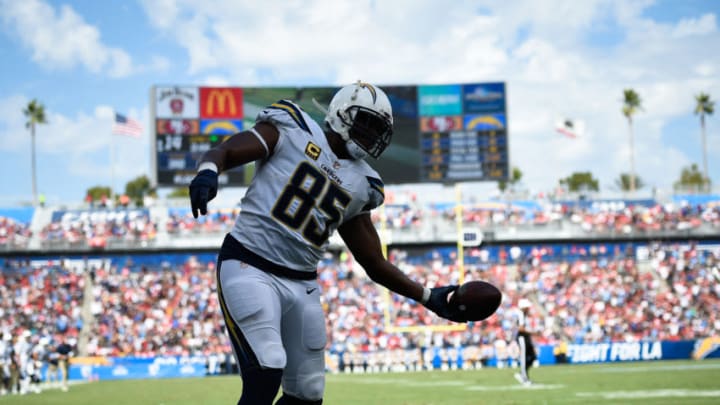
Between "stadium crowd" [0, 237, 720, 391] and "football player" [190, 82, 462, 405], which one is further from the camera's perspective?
"stadium crowd" [0, 237, 720, 391]

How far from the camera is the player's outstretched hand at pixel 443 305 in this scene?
5559mm

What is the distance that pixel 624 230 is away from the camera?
127 ft

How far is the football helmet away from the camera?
530cm

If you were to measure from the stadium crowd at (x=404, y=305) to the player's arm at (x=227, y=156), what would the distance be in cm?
2580

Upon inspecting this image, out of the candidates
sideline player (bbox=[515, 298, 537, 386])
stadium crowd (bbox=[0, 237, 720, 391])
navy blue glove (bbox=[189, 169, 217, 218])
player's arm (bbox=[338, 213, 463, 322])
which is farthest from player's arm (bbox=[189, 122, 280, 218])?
stadium crowd (bbox=[0, 237, 720, 391])

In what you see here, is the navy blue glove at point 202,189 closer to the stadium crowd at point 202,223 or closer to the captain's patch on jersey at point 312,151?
the captain's patch on jersey at point 312,151

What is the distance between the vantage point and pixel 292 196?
16.6 feet

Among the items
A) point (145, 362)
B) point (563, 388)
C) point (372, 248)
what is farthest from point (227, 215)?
point (372, 248)

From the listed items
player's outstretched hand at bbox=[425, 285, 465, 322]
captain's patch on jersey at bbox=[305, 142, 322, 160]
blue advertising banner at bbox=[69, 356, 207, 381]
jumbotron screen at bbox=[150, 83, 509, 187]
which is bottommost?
blue advertising banner at bbox=[69, 356, 207, 381]

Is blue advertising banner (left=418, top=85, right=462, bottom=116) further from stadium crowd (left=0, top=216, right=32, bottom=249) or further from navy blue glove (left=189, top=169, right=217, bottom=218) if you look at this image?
navy blue glove (left=189, top=169, right=217, bottom=218)

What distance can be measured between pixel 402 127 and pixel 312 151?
27.6 meters

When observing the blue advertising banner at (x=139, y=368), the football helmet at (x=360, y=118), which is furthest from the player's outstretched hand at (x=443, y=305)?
the blue advertising banner at (x=139, y=368)

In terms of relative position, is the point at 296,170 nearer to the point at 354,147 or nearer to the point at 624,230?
the point at 354,147

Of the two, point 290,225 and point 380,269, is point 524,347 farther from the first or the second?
point 290,225
